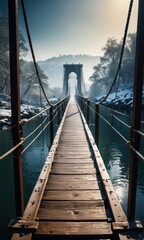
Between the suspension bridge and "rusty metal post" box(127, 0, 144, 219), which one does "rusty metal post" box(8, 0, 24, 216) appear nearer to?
the suspension bridge

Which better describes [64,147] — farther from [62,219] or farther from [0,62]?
[0,62]

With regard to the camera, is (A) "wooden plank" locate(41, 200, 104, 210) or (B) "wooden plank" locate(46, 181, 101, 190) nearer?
(A) "wooden plank" locate(41, 200, 104, 210)

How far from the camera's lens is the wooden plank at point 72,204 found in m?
3.06

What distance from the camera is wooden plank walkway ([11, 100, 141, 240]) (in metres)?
2.47

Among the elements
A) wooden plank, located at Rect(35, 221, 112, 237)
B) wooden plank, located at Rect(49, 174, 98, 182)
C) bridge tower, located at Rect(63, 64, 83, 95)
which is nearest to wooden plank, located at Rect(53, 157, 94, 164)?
wooden plank, located at Rect(49, 174, 98, 182)

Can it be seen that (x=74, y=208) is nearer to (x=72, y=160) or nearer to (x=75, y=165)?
(x=75, y=165)

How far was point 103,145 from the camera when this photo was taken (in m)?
13.5

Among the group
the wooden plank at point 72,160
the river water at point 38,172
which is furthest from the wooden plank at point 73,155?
the river water at point 38,172

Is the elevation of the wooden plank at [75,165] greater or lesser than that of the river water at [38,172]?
greater

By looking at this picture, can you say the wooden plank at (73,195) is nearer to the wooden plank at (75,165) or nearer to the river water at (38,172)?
the wooden plank at (75,165)

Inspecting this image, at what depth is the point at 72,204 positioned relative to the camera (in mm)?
3143

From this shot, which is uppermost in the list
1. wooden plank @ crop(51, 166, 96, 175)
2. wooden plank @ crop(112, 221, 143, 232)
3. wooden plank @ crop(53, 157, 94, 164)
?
wooden plank @ crop(112, 221, 143, 232)

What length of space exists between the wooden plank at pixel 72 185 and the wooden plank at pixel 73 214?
691mm

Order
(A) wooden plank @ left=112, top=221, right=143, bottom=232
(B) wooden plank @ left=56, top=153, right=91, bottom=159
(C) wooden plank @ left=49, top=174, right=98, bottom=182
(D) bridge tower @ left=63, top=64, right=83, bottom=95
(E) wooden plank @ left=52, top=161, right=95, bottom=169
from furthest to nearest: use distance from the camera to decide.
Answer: (D) bridge tower @ left=63, top=64, right=83, bottom=95 → (B) wooden plank @ left=56, top=153, right=91, bottom=159 → (E) wooden plank @ left=52, top=161, right=95, bottom=169 → (C) wooden plank @ left=49, top=174, right=98, bottom=182 → (A) wooden plank @ left=112, top=221, right=143, bottom=232
